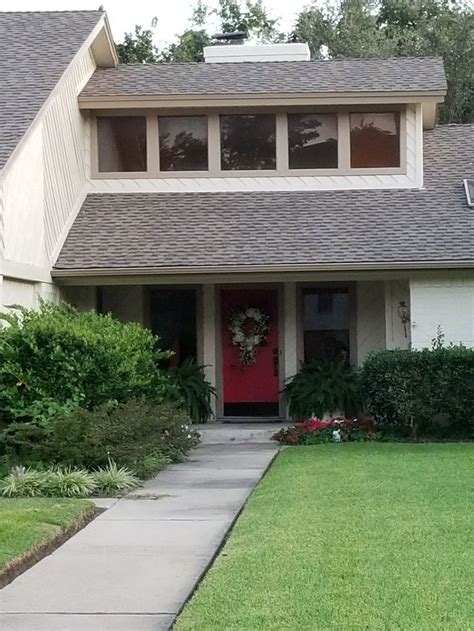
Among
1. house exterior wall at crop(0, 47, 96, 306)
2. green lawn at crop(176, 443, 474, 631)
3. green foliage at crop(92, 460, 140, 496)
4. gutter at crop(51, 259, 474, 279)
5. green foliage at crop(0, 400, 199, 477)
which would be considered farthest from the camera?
gutter at crop(51, 259, 474, 279)

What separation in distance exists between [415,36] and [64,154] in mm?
21655

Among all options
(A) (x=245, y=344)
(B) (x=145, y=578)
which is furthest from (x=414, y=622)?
(A) (x=245, y=344)

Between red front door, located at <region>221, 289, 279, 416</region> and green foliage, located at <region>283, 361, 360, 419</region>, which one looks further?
red front door, located at <region>221, 289, 279, 416</region>

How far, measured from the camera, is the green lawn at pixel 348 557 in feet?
17.8

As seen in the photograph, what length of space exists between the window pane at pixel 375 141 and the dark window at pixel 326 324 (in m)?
2.32

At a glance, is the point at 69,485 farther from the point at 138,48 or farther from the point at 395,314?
the point at 138,48

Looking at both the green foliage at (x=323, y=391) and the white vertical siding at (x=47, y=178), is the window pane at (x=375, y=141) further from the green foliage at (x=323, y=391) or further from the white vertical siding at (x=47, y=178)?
the white vertical siding at (x=47, y=178)

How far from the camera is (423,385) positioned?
13938mm

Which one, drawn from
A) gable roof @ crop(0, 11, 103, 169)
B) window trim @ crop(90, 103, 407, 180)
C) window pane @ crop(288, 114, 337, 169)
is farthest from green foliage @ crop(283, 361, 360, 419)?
gable roof @ crop(0, 11, 103, 169)

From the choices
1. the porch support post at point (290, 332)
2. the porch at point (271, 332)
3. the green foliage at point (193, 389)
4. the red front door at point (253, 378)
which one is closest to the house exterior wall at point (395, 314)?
the porch at point (271, 332)

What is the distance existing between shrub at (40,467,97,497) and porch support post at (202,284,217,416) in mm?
6538

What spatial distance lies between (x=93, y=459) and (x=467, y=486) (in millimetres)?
4202

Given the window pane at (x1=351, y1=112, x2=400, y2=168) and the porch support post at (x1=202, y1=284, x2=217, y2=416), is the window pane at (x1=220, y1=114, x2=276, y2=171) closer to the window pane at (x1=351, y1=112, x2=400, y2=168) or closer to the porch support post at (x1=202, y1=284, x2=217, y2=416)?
the window pane at (x1=351, y1=112, x2=400, y2=168)

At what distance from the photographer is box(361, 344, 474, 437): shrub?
13.9 m
